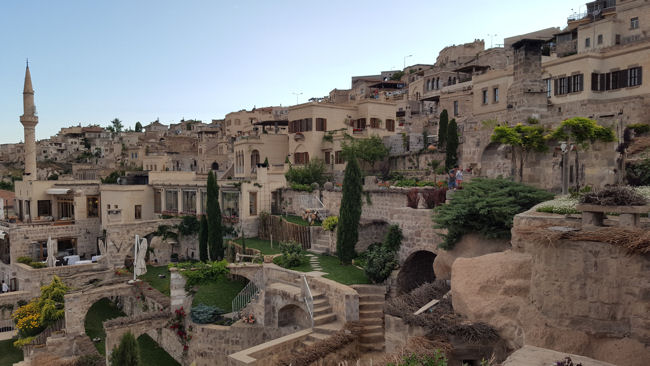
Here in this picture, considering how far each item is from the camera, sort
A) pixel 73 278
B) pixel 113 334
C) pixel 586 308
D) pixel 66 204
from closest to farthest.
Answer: pixel 586 308
pixel 113 334
pixel 73 278
pixel 66 204

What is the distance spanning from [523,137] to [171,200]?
27.6 metres

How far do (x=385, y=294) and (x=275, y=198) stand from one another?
48.2 ft

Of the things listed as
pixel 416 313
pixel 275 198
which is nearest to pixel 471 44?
pixel 275 198

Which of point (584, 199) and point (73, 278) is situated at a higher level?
point (584, 199)

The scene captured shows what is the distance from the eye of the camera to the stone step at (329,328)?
14328mm

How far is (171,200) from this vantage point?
3481 centimetres

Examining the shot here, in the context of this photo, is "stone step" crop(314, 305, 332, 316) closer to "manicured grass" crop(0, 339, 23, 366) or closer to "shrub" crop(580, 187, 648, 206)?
"shrub" crop(580, 187, 648, 206)

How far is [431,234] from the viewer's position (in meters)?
16.2

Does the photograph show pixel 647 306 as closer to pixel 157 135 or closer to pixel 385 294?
pixel 385 294

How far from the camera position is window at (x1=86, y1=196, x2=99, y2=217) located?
36.0 metres

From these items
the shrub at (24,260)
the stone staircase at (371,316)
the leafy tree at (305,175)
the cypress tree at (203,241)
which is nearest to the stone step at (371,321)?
the stone staircase at (371,316)

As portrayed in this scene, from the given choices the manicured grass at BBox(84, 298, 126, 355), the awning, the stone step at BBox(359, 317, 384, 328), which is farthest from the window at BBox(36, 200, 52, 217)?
the stone step at BBox(359, 317, 384, 328)

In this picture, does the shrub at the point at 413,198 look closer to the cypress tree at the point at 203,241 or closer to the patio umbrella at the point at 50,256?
the cypress tree at the point at 203,241

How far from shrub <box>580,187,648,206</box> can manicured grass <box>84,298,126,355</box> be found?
21.4 m
